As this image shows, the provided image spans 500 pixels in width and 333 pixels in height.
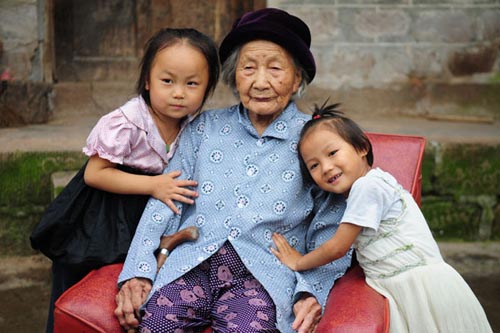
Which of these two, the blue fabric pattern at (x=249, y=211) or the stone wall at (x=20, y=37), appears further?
the stone wall at (x=20, y=37)

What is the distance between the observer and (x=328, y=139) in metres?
2.48

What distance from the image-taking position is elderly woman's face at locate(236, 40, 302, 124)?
2.67 metres

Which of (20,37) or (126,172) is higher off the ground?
(20,37)

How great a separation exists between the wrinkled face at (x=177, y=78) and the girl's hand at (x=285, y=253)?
1.82 feet

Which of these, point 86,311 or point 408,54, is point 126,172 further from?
point 408,54

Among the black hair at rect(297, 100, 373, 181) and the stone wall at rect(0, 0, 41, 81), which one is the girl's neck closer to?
the black hair at rect(297, 100, 373, 181)

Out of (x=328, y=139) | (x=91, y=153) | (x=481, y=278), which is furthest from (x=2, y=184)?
(x=481, y=278)

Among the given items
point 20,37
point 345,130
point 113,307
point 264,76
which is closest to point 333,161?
point 345,130

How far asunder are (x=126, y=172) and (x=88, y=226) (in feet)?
0.74

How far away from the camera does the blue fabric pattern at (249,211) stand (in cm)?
255

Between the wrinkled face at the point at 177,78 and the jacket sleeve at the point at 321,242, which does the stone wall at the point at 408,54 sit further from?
the jacket sleeve at the point at 321,242

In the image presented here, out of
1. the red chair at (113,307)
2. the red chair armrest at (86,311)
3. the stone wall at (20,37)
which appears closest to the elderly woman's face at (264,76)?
the red chair at (113,307)

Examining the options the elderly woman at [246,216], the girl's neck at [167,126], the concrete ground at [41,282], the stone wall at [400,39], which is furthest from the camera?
the stone wall at [400,39]

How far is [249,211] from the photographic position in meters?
2.61
